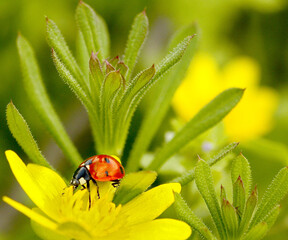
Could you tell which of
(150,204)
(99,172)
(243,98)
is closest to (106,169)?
(99,172)

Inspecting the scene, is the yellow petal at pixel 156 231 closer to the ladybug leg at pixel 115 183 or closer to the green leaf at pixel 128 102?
the ladybug leg at pixel 115 183

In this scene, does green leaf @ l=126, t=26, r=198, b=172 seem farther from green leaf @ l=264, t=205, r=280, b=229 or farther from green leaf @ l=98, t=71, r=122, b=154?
green leaf @ l=264, t=205, r=280, b=229

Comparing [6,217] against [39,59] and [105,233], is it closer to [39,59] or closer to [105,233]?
[39,59]

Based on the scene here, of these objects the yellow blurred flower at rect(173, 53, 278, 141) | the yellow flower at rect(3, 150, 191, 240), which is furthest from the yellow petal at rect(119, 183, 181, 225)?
the yellow blurred flower at rect(173, 53, 278, 141)

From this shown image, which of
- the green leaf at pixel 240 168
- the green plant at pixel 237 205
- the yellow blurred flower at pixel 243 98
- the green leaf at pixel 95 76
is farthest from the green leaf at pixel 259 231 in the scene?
the yellow blurred flower at pixel 243 98

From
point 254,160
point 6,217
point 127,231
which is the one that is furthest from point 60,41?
point 254,160

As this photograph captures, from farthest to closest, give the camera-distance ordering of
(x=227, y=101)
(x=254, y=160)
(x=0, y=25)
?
(x=0, y=25) → (x=254, y=160) → (x=227, y=101)

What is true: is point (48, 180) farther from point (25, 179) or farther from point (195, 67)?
point (195, 67)
